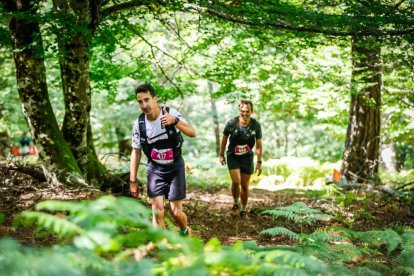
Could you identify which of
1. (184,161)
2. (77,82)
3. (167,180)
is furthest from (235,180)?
(77,82)

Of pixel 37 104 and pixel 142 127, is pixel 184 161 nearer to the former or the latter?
pixel 142 127

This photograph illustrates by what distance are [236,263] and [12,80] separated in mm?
18647

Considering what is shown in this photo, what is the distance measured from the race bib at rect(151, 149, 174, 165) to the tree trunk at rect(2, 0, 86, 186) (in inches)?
99.9

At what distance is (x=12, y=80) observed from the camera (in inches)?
730

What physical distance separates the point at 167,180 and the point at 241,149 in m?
2.99

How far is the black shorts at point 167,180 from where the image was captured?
18.4 ft

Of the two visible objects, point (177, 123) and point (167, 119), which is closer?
point (167, 119)

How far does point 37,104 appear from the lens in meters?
7.39

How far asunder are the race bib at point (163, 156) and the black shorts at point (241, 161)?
10.1ft

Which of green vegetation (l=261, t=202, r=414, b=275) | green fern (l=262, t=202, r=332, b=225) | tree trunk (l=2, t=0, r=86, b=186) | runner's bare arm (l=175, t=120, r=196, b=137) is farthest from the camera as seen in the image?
tree trunk (l=2, t=0, r=86, b=186)

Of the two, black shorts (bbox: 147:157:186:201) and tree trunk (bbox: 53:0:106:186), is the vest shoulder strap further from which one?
tree trunk (bbox: 53:0:106:186)

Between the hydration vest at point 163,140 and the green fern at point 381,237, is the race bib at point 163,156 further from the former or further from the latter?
the green fern at point 381,237

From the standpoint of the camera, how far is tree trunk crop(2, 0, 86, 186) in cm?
714

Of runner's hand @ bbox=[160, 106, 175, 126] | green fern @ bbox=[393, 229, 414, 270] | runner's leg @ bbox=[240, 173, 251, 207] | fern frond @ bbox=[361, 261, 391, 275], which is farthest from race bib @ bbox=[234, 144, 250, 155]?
fern frond @ bbox=[361, 261, 391, 275]
